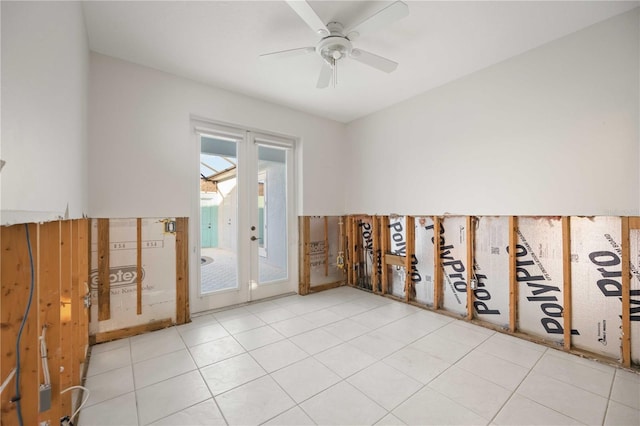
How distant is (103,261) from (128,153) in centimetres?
126

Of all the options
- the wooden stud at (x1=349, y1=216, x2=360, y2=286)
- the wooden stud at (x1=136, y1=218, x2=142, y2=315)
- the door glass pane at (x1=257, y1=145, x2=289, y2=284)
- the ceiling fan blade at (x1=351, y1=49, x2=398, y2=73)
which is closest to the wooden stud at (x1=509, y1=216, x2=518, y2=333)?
the ceiling fan blade at (x1=351, y1=49, x2=398, y2=73)

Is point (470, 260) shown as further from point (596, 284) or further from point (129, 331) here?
point (129, 331)

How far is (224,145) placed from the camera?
4.10 meters

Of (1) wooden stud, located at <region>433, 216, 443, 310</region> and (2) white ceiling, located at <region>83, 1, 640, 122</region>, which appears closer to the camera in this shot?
(2) white ceiling, located at <region>83, 1, 640, 122</region>

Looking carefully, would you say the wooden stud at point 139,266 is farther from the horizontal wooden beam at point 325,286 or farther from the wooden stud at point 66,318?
the horizontal wooden beam at point 325,286

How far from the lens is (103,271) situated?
2943 mm

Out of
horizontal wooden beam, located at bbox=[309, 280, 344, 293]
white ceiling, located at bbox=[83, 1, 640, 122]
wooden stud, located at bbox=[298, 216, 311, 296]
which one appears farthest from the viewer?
horizontal wooden beam, located at bbox=[309, 280, 344, 293]

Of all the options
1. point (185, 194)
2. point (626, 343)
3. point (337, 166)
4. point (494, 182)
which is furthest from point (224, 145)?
point (626, 343)

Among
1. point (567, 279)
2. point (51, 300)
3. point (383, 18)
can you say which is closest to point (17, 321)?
point (51, 300)

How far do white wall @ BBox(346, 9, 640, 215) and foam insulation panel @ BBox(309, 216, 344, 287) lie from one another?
1.33 metres

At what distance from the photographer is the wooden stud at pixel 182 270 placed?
340 cm

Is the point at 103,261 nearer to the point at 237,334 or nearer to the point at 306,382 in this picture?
the point at 237,334

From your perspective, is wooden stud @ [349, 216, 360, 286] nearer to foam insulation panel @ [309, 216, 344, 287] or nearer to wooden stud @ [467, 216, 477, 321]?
foam insulation panel @ [309, 216, 344, 287]

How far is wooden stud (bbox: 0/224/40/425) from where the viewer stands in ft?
3.11
